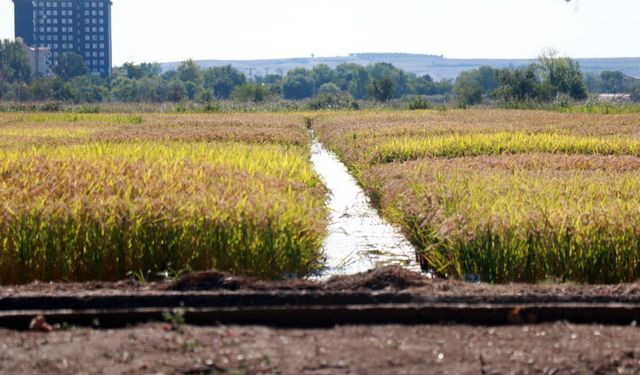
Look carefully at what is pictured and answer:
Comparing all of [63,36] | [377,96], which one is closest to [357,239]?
[377,96]

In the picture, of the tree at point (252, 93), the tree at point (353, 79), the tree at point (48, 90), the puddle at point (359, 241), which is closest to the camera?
the puddle at point (359, 241)

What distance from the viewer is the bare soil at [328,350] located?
4.34 m

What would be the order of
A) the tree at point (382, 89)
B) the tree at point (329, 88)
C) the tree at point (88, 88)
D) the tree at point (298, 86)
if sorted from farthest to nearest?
1. the tree at point (298, 86)
2. the tree at point (329, 88)
3. the tree at point (88, 88)
4. the tree at point (382, 89)

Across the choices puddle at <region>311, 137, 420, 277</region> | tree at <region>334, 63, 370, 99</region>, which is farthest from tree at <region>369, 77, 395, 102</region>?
tree at <region>334, 63, 370, 99</region>

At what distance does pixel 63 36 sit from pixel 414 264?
197 m

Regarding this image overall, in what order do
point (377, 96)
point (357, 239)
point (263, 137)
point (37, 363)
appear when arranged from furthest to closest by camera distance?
point (377, 96) → point (263, 137) → point (357, 239) → point (37, 363)

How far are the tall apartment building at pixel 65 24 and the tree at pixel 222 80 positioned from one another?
203 feet

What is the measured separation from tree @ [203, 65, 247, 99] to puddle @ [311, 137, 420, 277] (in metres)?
119

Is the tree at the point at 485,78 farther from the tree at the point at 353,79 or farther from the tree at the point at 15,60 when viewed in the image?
the tree at the point at 15,60

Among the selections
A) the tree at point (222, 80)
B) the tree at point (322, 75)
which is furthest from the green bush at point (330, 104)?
the tree at point (322, 75)

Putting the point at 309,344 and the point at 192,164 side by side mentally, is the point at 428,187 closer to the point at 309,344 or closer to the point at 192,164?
the point at 192,164

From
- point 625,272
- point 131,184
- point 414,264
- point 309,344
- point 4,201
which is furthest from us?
point 131,184

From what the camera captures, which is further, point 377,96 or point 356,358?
point 377,96

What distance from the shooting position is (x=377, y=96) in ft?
261
